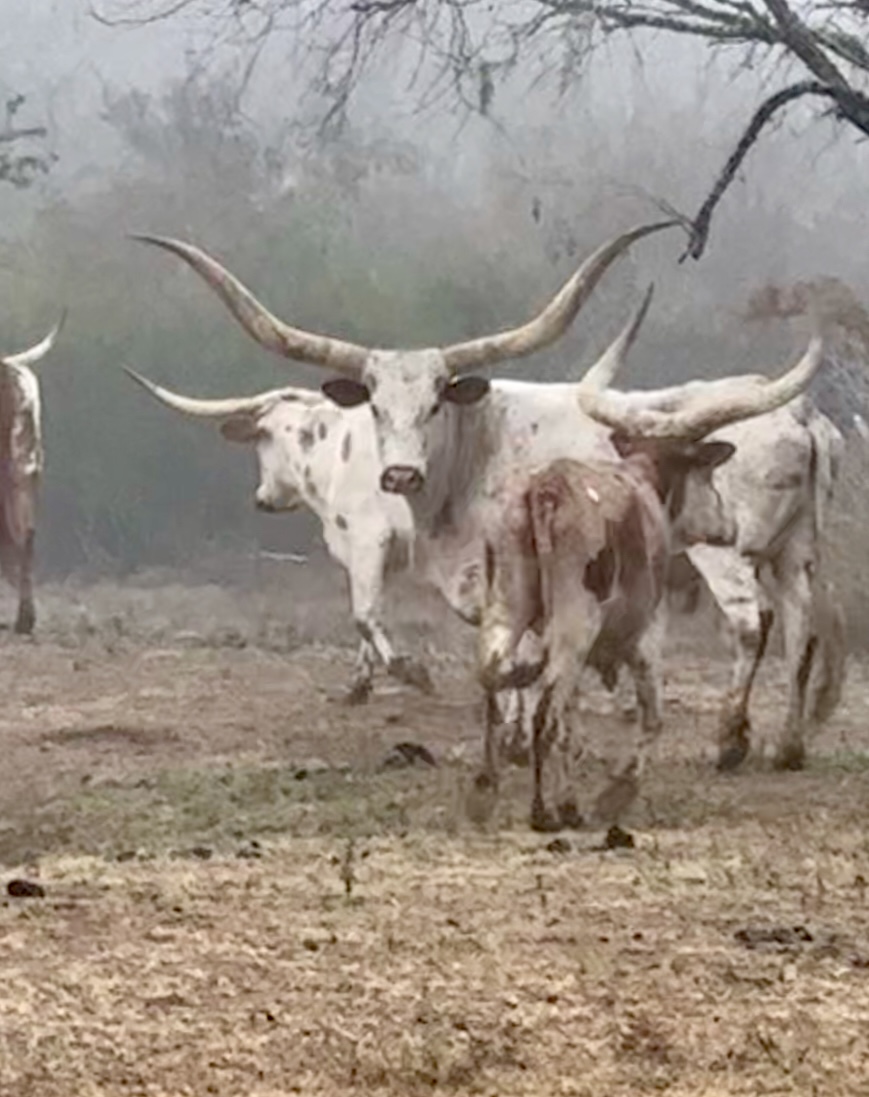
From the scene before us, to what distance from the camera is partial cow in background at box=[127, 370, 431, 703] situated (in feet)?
46.7

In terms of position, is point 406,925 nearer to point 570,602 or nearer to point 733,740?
point 570,602

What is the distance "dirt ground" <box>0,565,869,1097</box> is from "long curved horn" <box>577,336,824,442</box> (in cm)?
133

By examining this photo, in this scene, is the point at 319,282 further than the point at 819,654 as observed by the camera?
Yes

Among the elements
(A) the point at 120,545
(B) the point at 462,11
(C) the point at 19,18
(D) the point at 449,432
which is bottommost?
(A) the point at 120,545

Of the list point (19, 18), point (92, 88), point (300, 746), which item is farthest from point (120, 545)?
point (19, 18)

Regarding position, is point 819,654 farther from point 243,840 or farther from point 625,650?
point 243,840

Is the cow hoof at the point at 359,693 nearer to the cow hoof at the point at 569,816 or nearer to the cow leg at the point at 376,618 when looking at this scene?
the cow leg at the point at 376,618

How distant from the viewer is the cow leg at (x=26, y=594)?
61.2 ft

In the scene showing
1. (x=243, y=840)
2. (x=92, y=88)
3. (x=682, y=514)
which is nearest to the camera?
(x=243, y=840)

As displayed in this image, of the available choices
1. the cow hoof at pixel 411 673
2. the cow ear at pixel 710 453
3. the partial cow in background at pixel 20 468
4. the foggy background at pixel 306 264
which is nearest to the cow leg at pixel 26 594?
the partial cow in background at pixel 20 468

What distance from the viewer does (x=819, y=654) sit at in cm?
1210

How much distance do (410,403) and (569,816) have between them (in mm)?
2641

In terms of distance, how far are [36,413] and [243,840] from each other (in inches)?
425

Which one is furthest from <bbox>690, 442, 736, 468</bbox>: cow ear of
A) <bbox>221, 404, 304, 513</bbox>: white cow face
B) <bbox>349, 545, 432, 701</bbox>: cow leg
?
<bbox>221, 404, 304, 513</bbox>: white cow face
